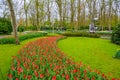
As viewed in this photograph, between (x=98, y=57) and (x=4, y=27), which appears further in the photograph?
(x=4, y=27)

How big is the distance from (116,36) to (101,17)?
94.2 ft

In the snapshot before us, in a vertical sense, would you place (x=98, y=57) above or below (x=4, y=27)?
below

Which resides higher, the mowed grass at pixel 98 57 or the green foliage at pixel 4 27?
the green foliage at pixel 4 27

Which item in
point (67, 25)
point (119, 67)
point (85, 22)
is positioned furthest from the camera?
point (85, 22)

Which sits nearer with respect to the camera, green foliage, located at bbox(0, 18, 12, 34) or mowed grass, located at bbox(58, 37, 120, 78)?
mowed grass, located at bbox(58, 37, 120, 78)

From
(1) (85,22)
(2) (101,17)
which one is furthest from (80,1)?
(1) (85,22)

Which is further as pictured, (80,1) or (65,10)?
(65,10)

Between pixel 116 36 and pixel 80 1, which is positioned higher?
pixel 80 1

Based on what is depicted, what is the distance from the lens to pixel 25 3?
45.0 m

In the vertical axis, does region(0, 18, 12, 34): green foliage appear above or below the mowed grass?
above

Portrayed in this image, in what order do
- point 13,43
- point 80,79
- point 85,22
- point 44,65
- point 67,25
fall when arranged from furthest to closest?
point 85,22, point 67,25, point 13,43, point 44,65, point 80,79

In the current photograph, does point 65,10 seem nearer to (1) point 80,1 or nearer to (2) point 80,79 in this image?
(1) point 80,1

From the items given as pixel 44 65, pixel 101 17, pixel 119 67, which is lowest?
pixel 119 67

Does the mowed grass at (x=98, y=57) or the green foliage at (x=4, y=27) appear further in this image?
the green foliage at (x=4, y=27)
